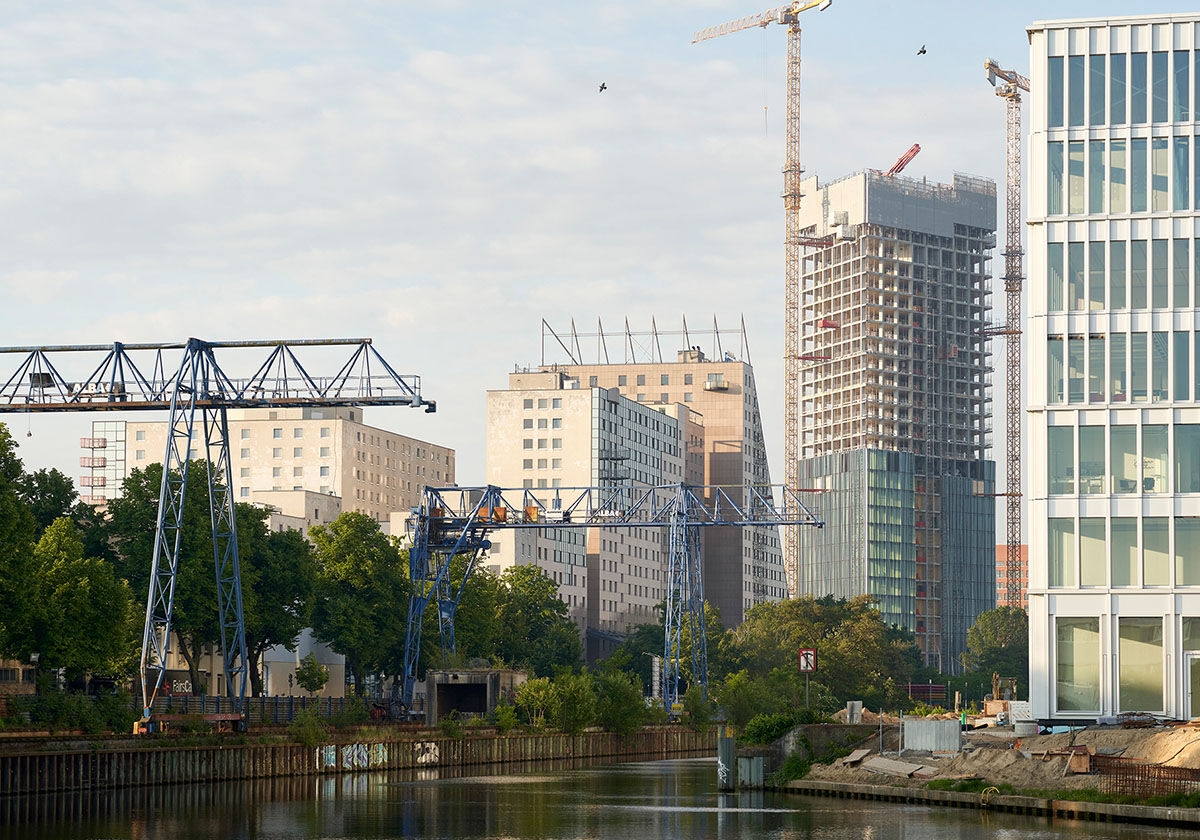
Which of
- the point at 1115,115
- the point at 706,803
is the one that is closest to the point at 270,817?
the point at 706,803

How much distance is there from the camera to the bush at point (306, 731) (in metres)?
97.9

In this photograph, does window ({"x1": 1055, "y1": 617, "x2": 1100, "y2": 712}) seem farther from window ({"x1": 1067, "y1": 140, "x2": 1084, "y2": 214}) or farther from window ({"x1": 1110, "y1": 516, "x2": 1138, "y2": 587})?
window ({"x1": 1067, "y1": 140, "x2": 1084, "y2": 214})

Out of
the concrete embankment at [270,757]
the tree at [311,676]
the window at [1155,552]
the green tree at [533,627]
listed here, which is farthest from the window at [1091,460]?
the green tree at [533,627]

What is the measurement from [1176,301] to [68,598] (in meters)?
54.1

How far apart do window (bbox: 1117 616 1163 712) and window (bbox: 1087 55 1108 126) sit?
23557mm

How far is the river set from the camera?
56.8m

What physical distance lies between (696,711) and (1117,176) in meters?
81.0

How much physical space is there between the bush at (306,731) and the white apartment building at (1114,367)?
4132 cm

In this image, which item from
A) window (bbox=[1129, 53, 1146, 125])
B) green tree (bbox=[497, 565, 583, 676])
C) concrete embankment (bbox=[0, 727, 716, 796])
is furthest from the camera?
green tree (bbox=[497, 565, 583, 676])

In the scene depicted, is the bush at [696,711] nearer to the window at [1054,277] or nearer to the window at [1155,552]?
the window at [1054,277]

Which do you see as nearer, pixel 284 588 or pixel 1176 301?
pixel 1176 301

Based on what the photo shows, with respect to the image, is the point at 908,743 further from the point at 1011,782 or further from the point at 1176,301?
the point at 1176,301

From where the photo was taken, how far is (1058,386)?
8094 cm

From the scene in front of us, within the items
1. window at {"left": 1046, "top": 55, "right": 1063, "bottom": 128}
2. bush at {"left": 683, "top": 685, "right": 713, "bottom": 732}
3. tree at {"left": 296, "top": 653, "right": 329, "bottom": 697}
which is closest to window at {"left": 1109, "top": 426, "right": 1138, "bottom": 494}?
window at {"left": 1046, "top": 55, "right": 1063, "bottom": 128}
